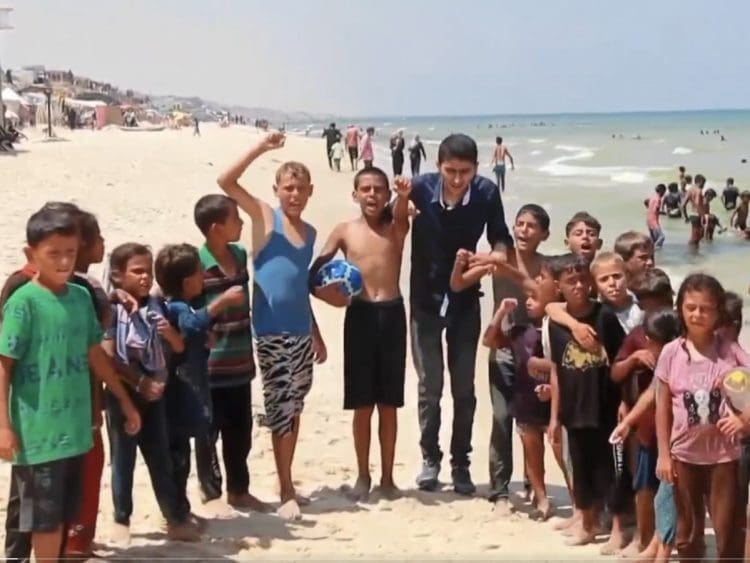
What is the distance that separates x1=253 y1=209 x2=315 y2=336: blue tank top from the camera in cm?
504

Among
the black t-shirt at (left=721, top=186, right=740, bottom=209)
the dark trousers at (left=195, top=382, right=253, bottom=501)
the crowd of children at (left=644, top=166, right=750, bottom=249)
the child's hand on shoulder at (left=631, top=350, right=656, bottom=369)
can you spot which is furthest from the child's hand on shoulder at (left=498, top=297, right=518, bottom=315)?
the black t-shirt at (left=721, top=186, right=740, bottom=209)

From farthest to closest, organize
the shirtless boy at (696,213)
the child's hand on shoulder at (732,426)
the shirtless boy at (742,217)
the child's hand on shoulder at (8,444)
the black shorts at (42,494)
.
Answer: the shirtless boy at (742,217)
the shirtless boy at (696,213)
the child's hand on shoulder at (732,426)
the black shorts at (42,494)
the child's hand on shoulder at (8,444)

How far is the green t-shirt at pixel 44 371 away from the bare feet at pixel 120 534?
0.87 metres

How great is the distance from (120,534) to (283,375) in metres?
1.16

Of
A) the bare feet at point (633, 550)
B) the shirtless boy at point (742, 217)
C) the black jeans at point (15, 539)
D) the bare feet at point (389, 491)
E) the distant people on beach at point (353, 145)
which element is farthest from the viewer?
the distant people on beach at point (353, 145)

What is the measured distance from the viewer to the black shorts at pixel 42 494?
144 inches

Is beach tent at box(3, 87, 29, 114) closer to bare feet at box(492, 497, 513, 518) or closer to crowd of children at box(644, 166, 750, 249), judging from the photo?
crowd of children at box(644, 166, 750, 249)

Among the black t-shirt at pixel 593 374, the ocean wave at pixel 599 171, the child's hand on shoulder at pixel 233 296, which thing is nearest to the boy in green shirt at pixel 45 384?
the child's hand on shoulder at pixel 233 296

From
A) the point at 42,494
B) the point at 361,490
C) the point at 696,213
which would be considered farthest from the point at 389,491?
the point at 696,213

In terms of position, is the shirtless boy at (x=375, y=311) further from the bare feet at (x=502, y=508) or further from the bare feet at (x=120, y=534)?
the bare feet at (x=120, y=534)

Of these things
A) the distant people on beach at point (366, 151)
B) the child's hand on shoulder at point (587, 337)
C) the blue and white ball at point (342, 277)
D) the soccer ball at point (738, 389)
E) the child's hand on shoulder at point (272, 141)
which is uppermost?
the distant people on beach at point (366, 151)

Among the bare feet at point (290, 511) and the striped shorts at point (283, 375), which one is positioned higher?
the striped shorts at point (283, 375)

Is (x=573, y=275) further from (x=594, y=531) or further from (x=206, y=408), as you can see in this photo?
(x=206, y=408)

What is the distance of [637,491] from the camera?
4.32 m
